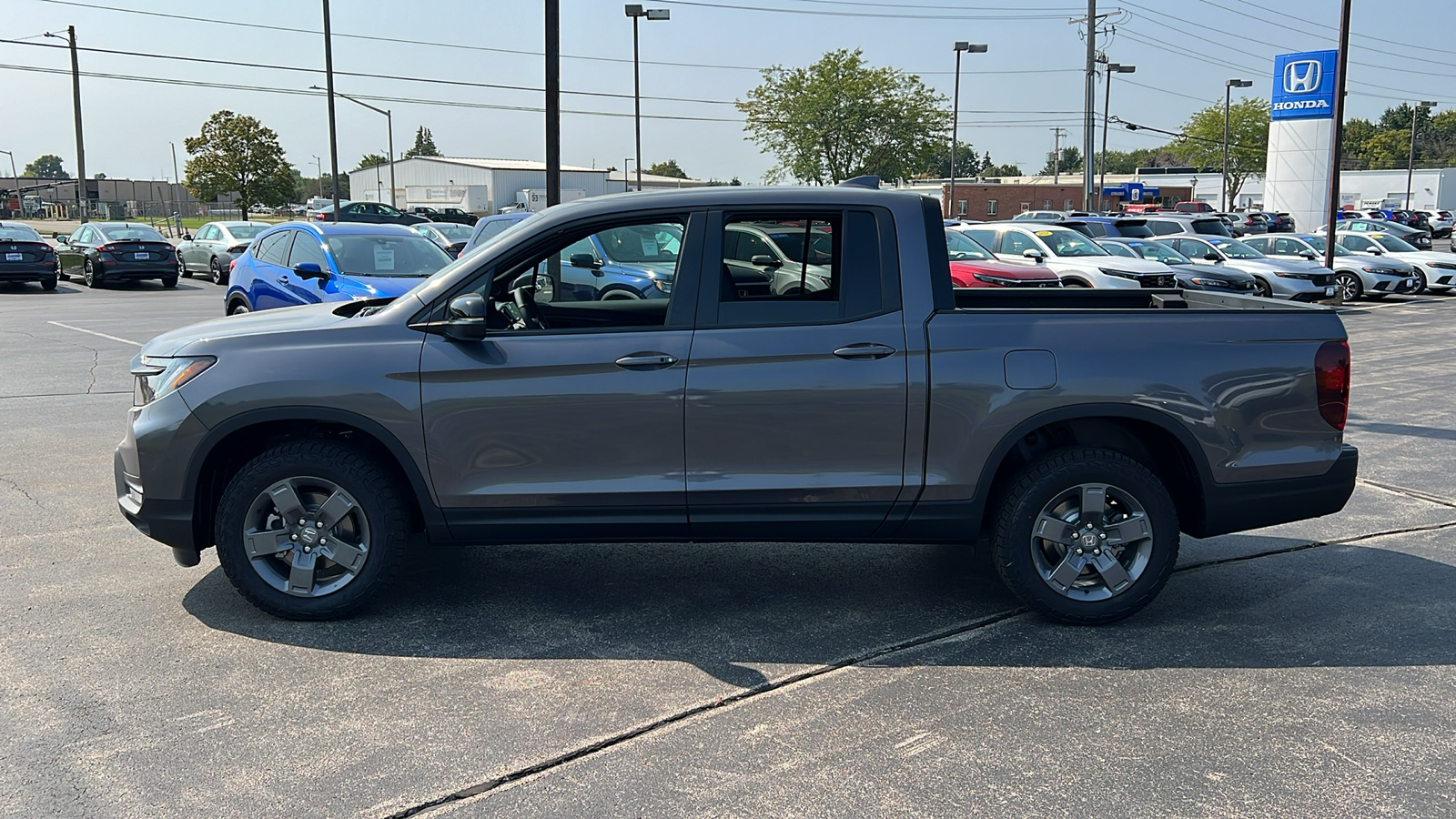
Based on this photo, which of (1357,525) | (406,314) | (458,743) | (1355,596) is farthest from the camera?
(1357,525)

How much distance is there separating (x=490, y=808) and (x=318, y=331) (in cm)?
235

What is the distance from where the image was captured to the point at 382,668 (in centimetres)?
455

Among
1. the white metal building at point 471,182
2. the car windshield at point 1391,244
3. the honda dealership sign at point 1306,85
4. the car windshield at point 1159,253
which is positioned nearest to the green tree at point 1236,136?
the honda dealership sign at point 1306,85

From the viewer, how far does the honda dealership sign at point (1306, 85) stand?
43.8 meters

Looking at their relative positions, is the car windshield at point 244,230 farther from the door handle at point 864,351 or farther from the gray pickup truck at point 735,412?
the door handle at point 864,351

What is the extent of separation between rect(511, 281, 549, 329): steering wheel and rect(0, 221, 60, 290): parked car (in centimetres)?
2439

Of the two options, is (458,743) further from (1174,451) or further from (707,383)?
(1174,451)

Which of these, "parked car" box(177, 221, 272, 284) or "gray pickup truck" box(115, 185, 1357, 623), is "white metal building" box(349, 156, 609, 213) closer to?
"parked car" box(177, 221, 272, 284)

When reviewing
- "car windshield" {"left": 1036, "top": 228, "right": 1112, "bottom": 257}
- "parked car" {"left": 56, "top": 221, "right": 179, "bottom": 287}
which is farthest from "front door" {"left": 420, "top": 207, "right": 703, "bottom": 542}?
"parked car" {"left": 56, "top": 221, "right": 179, "bottom": 287}

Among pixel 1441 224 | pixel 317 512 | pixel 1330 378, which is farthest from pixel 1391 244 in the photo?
pixel 1441 224

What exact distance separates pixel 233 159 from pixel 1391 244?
5156cm

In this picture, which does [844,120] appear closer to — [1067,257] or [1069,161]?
[1067,257]

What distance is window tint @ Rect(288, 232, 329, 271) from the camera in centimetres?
1184

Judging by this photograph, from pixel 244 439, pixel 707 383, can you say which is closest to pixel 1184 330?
pixel 707 383
